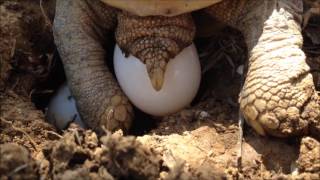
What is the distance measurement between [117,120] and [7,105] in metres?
0.49

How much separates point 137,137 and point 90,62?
53 cm

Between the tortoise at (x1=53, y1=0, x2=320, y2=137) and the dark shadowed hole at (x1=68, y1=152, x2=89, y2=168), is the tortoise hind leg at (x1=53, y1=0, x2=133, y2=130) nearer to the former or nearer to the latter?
the tortoise at (x1=53, y1=0, x2=320, y2=137)

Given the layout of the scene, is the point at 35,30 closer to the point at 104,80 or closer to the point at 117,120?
the point at 104,80

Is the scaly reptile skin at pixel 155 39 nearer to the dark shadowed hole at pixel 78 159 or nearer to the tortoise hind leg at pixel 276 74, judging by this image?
the tortoise hind leg at pixel 276 74

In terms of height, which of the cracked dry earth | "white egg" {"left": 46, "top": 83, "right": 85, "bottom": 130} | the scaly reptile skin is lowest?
"white egg" {"left": 46, "top": 83, "right": 85, "bottom": 130}

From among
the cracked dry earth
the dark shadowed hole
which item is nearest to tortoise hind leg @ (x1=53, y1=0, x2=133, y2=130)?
the cracked dry earth

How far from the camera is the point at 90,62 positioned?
2422 millimetres

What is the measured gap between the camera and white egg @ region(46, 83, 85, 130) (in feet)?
8.30

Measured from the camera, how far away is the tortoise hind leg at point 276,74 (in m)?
1.98

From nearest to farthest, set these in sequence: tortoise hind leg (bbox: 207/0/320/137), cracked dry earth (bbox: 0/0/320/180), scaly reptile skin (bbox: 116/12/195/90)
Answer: cracked dry earth (bbox: 0/0/320/180), tortoise hind leg (bbox: 207/0/320/137), scaly reptile skin (bbox: 116/12/195/90)

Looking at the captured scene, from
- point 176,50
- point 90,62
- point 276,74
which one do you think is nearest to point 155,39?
point 176,50

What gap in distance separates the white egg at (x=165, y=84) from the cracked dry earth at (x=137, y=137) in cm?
6

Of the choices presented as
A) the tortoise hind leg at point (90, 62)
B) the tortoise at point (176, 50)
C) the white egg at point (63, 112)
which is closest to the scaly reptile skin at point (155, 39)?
the tortoise at point (176, 50)

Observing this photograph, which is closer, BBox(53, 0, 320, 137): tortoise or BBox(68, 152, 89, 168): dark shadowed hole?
BBox(68, 152, 89, 168): dark shadowed hole
